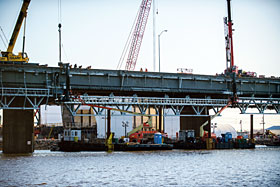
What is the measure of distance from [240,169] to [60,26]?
51.7m

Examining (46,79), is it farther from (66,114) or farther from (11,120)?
(66,114)

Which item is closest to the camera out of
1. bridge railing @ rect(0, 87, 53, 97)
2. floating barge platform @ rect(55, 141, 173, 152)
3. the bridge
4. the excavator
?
bridge railing @ rect(0, 87, 53, 97)

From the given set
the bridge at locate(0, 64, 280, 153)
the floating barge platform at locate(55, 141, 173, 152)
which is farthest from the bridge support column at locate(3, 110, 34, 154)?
the floating barge platform at locate(55, 141, 173, 152)

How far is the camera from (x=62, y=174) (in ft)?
192

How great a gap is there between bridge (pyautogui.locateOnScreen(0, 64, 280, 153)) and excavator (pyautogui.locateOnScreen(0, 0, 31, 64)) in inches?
179

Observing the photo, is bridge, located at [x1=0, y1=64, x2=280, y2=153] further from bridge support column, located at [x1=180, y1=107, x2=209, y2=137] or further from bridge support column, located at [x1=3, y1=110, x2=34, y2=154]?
bridge support column, located at [x1=180, y1=107, x2=209, y2=137]

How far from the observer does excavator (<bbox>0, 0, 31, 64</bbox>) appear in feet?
313

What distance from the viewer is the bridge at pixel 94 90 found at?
290ft

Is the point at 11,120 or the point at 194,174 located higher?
the point at 11,120

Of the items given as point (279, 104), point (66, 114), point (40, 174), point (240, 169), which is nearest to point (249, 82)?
point (279, 104)

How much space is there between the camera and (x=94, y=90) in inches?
3713

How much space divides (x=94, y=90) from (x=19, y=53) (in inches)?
587

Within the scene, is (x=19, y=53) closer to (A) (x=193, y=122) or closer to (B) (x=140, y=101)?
(B) (x=140, y=101)

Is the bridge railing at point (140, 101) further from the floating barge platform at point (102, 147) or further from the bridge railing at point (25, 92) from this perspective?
the floating barge platform at point (102, 147)
